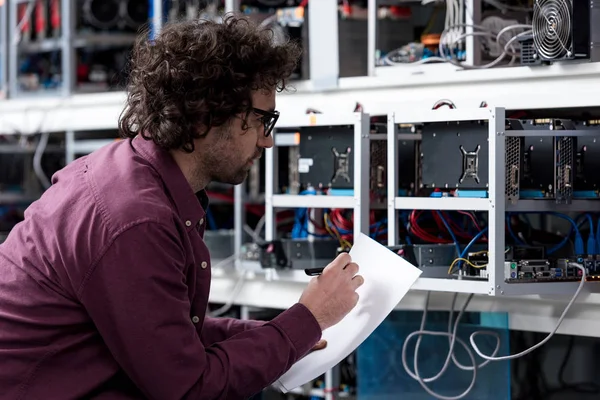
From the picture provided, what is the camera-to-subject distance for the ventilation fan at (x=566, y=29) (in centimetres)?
244

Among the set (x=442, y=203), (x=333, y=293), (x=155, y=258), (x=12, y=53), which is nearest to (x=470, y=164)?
(x=442, y=203)

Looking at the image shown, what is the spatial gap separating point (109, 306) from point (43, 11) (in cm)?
340

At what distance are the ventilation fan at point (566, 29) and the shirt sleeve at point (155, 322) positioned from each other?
1260 mm

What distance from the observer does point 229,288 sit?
11.3 ft

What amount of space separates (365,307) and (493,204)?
51 centimetres

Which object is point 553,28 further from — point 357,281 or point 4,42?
point 4,42

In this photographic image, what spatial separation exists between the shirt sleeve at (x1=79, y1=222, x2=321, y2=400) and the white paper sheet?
308mm

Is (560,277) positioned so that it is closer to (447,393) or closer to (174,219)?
(447,393)

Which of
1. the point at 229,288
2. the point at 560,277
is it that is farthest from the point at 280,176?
the point at 560,277

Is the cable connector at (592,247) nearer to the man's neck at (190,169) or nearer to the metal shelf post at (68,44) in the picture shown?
the man's neck at (190,169)

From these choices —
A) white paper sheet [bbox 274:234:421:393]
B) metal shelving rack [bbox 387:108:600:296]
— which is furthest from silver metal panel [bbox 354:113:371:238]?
white paper sheet [bbox 274:234:421:393]

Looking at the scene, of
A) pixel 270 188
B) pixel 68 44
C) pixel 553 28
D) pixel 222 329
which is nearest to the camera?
pixel 222 329

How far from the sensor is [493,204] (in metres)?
2.37

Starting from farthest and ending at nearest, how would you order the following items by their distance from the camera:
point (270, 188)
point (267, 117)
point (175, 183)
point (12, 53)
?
1. point (12, 53)
2. point (270, 188)
3. point (267, 117)
4. point (175, 183)
